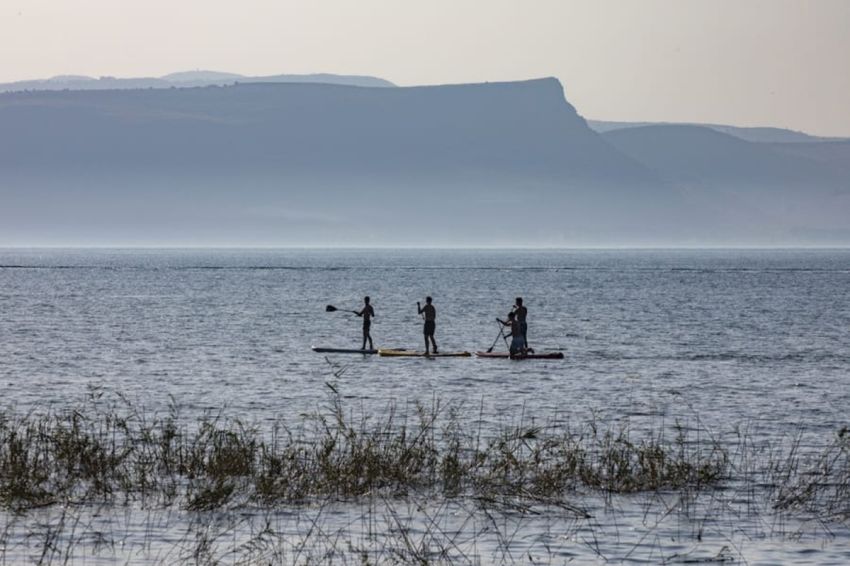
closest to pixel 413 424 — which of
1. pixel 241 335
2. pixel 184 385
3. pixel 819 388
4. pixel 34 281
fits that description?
pixel 184 385

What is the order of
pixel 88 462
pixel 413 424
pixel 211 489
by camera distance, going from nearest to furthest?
pixel 211 489
pixel 88 462
pixel 413 424

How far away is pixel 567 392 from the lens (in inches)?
1449

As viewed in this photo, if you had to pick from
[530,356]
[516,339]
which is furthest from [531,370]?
[530,356]

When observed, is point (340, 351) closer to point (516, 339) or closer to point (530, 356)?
point (530, 356)

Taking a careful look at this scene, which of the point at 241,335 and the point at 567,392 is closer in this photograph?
the point at 567,392

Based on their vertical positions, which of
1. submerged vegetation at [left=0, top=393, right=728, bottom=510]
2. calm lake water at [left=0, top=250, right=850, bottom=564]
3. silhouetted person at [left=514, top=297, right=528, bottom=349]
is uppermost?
silhouetted person at [left=514, top=297, right=528, bottom=349]

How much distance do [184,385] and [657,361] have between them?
17.8 meters

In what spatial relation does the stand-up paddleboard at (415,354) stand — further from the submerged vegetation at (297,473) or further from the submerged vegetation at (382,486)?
the submerged vegetation at (297,473)

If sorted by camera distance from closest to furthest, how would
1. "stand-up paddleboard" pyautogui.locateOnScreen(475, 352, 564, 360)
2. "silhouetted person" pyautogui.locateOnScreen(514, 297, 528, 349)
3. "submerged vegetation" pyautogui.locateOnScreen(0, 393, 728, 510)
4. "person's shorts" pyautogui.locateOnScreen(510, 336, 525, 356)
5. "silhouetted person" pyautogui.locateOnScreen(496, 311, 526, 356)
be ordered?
1. "submerged vegetation" pyautogui.locateOnScreen(0, 393, 728, 510)
2. "silhouetted person" pyautogui.locateOnScreen(514, 297, 528, 349)
3. "silhouetted person" pyautogui.locateOnScreen(496, 311, 526, 356)
4. "person's shorts" pyautogui.locateOnScreen(510, 336, 525, 356)
5. "stand-up paddleboard" pyautogui.locateOnScreen(475, 352, 564, 360)

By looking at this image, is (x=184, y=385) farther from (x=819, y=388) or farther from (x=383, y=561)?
(x=383, y=561)

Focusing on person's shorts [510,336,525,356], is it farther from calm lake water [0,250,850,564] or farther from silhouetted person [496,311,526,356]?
calm lake water [0,250,850,564]

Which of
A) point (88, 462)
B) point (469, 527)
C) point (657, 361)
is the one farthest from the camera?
point (657, 361)

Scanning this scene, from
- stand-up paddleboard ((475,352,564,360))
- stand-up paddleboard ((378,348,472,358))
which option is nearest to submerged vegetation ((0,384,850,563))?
stand-up paddleboard ((475,352,564,360))

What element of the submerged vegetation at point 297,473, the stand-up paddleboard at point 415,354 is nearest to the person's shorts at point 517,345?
the stand-up paddleboard at point 415,354
